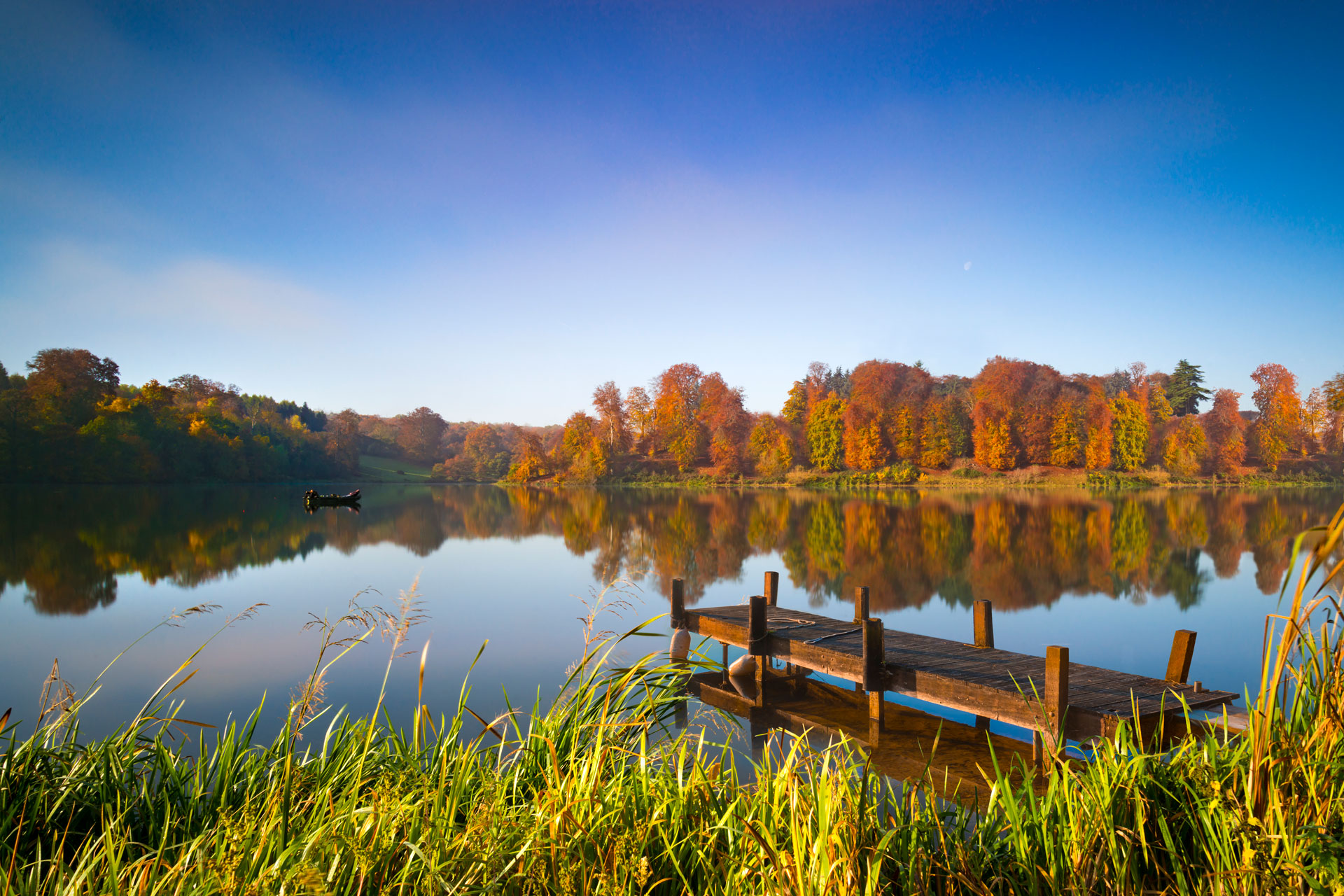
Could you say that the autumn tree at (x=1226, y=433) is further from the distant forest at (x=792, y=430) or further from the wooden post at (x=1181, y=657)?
the wooden post at (x=1181, y=657)

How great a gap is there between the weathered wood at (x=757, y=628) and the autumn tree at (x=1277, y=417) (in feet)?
212

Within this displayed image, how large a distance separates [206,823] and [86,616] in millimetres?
12901

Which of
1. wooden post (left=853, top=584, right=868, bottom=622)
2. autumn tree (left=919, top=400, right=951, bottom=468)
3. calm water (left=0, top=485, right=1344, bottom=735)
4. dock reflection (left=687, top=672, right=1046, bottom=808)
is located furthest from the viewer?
autumn tree (left=919, top=400, right=951, bottom=468)

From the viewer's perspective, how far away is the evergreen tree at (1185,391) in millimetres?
60844

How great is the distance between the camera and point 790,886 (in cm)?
219

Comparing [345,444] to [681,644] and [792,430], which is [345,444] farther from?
[681,644]

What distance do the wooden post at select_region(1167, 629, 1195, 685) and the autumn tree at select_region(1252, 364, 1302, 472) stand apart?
63578 mm

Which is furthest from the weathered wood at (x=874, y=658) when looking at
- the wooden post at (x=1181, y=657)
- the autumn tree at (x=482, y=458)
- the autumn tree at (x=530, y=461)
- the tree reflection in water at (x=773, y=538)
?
the autumn tree at (x=482, y=458)

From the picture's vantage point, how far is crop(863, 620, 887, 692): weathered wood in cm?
691

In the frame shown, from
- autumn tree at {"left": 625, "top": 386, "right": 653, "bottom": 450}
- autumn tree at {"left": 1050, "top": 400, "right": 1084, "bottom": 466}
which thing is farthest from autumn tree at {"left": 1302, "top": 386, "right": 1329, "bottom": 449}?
autumn tree at {"left": 625, "top": 386, "right": 653, "bottom": 450}

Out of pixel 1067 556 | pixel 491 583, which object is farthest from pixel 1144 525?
pixel 491 583

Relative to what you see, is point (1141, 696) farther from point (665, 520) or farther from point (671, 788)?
point (665, 520)

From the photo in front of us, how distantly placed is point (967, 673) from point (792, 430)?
59.1 m

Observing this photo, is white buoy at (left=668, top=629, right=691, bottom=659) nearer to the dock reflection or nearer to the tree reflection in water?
the dock reflection
